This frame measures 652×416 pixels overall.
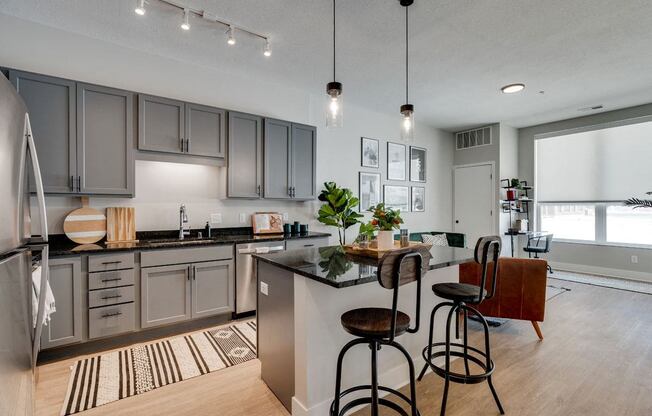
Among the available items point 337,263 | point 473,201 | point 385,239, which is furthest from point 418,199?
point 337,263

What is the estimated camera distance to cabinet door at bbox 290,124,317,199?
13.8ft

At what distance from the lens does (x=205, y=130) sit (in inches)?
137

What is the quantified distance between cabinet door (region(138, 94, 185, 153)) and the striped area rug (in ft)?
6.25

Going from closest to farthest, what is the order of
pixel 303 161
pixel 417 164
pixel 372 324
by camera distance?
1. pixel 372 324
2. pixel 303 161
3. pixel 417 164

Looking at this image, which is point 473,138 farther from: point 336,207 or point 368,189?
point 336,207

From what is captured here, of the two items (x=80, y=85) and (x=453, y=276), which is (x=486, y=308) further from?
(x=80, y=85)

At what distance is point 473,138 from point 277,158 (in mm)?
4598

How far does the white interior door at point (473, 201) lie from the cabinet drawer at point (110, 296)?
6.01m

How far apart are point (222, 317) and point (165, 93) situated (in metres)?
2.57

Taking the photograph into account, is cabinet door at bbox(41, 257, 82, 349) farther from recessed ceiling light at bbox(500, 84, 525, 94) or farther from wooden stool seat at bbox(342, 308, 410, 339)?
recessed ceiling light at bbox(500, 84, 525, 94)

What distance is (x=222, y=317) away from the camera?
3.38m

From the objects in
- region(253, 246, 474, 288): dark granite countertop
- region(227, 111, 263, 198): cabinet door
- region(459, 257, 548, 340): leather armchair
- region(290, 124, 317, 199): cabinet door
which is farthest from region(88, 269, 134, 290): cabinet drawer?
region(459, 257, 548, 340): leather armchair

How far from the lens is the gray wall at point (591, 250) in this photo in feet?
17.4

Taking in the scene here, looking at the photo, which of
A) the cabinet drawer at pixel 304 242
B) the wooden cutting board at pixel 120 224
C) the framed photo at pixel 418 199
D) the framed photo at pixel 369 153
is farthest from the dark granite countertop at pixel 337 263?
the framed photo at pixel 418 199
